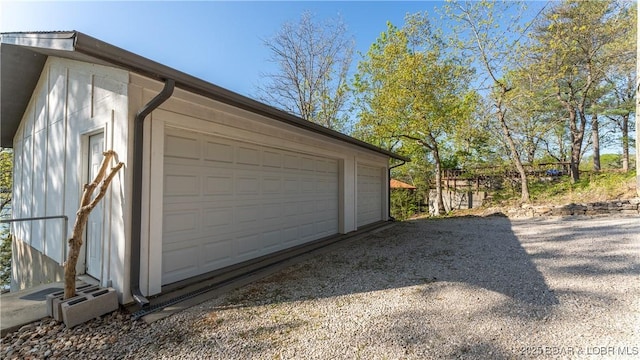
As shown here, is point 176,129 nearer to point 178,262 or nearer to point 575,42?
point 178,262

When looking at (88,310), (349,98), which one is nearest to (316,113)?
(349,98)

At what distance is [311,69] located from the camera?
15.1m

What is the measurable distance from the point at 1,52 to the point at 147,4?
239 centimetres

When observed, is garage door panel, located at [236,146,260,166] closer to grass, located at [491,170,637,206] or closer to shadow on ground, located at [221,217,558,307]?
shadow on ground, located at [221,217,558,307]

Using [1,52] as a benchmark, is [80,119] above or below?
below

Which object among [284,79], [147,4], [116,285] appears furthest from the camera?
[284,79]

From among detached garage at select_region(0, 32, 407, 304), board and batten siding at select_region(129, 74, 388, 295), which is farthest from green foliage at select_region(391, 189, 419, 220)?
board and batten siding at select_region(129, 74, 388, 295)

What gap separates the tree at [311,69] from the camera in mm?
14461

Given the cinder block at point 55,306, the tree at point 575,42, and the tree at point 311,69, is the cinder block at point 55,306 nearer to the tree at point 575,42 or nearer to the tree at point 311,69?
the tree at point 311,69

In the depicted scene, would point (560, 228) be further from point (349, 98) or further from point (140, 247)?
point (349, 98)

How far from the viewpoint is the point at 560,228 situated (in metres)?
7.23

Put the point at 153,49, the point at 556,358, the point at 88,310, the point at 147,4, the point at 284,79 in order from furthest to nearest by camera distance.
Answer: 1. the point at 284,79
2. the point at 153,49
3. the point at 147,4
4. the point at 88,310
5. the point at 556,358

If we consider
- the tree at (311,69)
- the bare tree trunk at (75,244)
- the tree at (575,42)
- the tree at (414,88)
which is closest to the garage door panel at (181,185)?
the bare tree trunk at (75,244)

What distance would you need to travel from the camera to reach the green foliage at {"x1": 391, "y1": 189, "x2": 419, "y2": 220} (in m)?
17.4
